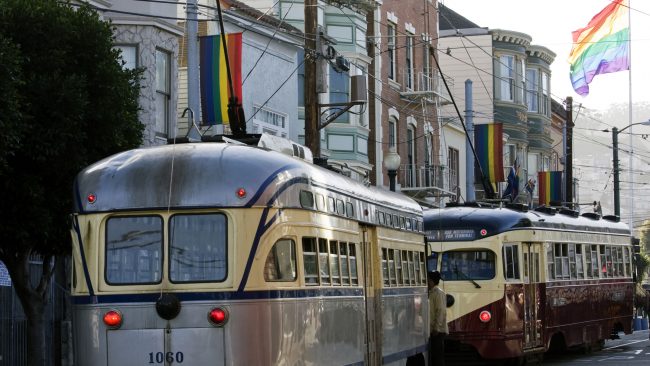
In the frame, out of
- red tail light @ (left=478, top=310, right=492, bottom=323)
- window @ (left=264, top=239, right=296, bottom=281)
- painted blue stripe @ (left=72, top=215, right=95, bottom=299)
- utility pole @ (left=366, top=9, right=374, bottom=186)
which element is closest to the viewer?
painted blue stripe @ (left=72, top=215, right=95, bottom=299)

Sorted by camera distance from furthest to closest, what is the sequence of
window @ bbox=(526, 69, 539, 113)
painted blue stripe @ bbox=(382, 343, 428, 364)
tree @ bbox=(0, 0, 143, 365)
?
window @ bbox=(526, 69, 539, 113)
painted blue stripe @ bbox=(382, 343, 428, 364)
tree @ bbox=(0, 0, 143, 365)

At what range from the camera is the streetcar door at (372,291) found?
16781mm

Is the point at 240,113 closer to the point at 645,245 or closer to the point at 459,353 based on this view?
the point at 459,353

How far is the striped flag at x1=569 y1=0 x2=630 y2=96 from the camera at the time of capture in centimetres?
4628

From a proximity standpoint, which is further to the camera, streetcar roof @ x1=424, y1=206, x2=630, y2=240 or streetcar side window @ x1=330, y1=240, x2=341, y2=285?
streetcar roof @ x1=424, y1=206, x2=630, y2=240

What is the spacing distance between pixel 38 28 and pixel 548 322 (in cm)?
1250

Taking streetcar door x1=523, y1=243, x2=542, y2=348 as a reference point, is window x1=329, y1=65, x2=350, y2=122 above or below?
above

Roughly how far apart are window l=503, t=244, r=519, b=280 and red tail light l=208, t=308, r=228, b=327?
11.9 m

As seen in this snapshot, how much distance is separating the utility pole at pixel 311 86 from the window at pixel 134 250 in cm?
1042

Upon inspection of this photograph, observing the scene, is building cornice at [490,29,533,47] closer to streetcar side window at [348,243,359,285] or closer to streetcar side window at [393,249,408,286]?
streetcar side window at [393,249,408,286]

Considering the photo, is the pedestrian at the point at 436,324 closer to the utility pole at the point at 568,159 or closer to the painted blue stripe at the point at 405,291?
the painted blue stripe at the point at 405,291

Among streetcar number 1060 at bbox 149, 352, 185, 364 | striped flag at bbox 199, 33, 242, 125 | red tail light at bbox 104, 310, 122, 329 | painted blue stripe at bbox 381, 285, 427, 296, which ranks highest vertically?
striped flag at bbox 199, 33, 242, 125

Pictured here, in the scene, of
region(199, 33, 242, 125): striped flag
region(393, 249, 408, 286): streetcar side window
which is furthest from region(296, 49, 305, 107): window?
region(393, 249, 408, 286): streetcar side window

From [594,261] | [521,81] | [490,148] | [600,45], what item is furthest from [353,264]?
[521,81]
